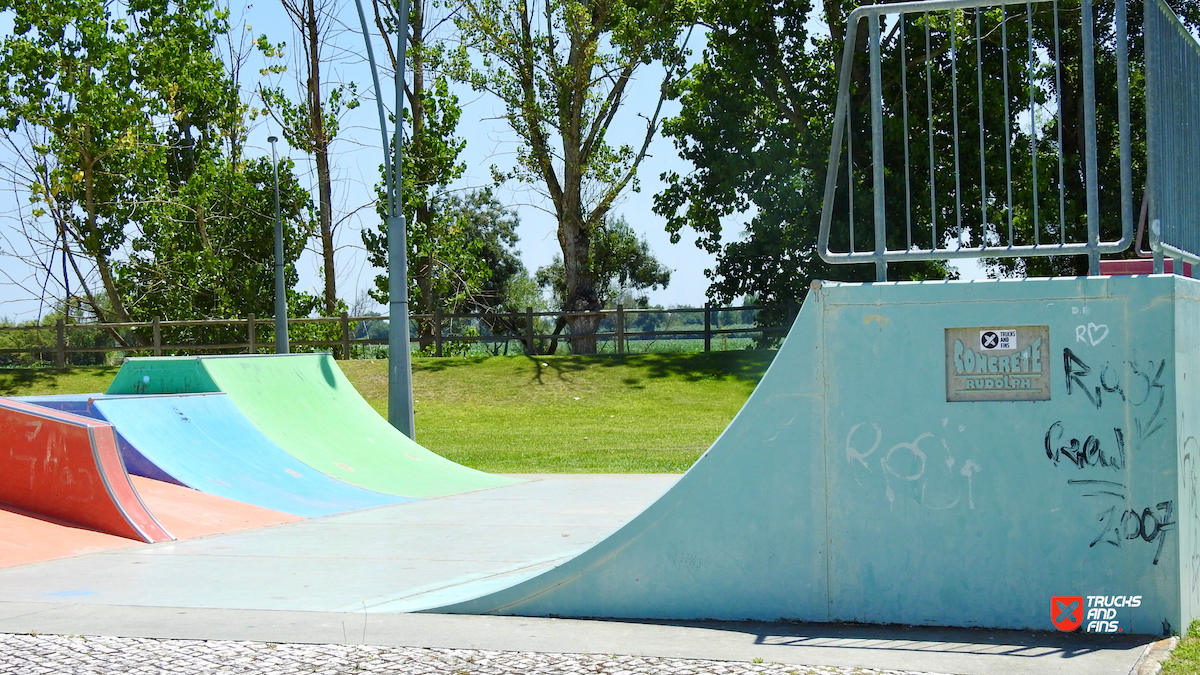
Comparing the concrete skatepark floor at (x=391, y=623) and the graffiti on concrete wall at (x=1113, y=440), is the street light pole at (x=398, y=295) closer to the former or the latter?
the concrete skatepark floor at (x=391, y=623)

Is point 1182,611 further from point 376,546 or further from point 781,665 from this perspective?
point 376,546

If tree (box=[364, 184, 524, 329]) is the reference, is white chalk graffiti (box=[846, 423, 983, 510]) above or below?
below

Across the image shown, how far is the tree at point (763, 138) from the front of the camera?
33281 mm

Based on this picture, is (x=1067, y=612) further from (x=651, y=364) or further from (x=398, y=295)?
(x=651, y=364)

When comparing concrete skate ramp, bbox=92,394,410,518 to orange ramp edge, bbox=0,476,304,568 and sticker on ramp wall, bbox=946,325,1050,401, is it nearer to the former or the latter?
orange ramp edge, bbox=0,476,304,568

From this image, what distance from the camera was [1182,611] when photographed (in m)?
5.07

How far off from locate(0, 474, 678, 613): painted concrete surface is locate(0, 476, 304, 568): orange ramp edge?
8.1 inches

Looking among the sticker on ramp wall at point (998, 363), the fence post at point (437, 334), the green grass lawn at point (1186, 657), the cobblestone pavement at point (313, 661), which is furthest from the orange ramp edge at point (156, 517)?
the fence post at point (437, 334)

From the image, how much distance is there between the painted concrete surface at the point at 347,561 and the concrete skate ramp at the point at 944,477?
1.34m

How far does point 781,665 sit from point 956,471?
4.42 feet

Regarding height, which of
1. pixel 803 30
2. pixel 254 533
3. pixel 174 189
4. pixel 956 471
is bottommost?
pixel 254 533

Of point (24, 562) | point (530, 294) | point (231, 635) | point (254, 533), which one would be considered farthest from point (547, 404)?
point (530, 294)

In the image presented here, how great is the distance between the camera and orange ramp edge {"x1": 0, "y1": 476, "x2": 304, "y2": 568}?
8.10 m

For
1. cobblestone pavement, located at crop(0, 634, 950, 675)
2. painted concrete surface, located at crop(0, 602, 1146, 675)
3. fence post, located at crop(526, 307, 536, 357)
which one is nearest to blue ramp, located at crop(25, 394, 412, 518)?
painted concrete surface, located at crop(0, 602, 1146, 675)
